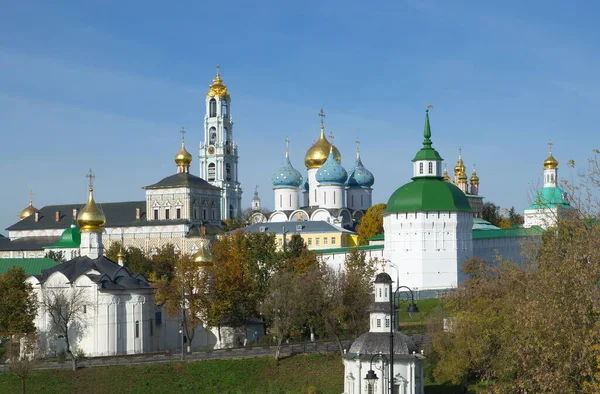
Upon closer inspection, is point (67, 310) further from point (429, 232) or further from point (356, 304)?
point (429, 232)

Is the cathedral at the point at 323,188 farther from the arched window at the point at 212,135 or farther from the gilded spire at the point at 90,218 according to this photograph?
the gilded spire at the point at 90,218

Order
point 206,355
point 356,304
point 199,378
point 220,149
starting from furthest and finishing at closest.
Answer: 1. point 220,149
2. point 356,304
3. point 206,355
4. point 199,378

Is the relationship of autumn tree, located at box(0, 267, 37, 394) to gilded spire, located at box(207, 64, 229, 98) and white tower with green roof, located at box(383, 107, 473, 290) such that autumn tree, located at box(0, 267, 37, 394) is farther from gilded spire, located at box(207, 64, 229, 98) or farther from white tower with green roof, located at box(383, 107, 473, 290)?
gilded spire, located at box(207, 64, 229, 98)

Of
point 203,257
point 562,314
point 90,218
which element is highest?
point 90,218

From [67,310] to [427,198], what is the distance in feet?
78.6

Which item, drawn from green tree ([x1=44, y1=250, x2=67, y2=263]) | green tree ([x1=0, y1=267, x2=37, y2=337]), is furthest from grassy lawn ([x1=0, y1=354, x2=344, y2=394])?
green tree ([x1=44, y1=250, x2=67, y2=263])

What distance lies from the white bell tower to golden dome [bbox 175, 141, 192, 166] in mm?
9709

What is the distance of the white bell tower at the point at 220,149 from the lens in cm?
10288

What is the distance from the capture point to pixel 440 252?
62312 mm

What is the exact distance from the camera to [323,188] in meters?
86.9

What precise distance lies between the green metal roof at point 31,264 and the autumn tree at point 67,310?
20250mm

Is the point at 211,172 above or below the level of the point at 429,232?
above

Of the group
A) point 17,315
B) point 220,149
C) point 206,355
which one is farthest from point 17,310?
point 220,149

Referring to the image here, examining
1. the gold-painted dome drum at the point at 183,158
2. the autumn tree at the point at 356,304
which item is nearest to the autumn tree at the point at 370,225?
the gold-painted dome drum at the point at 183,158
